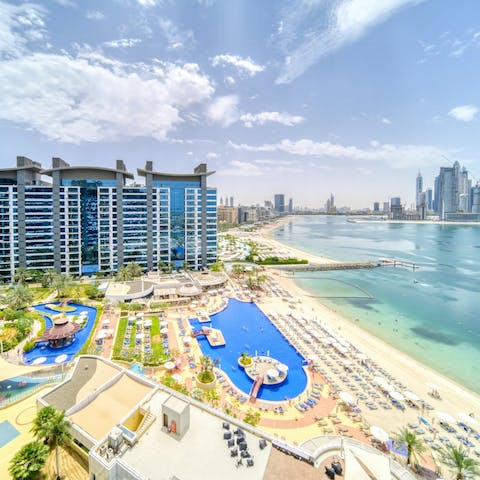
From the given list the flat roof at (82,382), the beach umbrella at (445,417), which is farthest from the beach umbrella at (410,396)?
the flat roof at (82,382)

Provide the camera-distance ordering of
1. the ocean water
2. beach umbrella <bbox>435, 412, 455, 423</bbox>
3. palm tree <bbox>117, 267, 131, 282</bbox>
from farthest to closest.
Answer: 1. palm tree <bbox>117, 267, 131, 282</bbox>
2. the ocean water
3. beach umbrella <bbox>435, 412, 455, 423</bbox>

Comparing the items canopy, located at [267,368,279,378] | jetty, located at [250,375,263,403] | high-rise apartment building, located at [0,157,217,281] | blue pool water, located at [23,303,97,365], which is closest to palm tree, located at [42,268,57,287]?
high-rise apartment building, located at [0,157,217,281]

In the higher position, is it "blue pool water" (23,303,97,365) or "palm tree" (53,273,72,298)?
"palm tree" (53,273,72,298)

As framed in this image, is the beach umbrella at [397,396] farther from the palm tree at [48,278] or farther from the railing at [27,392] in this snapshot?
the palm tree at [48,278]

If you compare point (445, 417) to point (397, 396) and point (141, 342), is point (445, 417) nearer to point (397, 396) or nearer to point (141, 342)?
point (397, 396)

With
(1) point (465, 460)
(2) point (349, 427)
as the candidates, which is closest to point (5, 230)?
(2) point (349, 427)

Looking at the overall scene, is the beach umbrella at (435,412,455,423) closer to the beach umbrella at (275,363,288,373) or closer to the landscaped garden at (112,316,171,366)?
the beach umbrella at (275,363,288,373)

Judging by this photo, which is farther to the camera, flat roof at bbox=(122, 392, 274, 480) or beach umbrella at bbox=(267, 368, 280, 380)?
beach umbrella at bbox=(267, 368, 280, 380)
